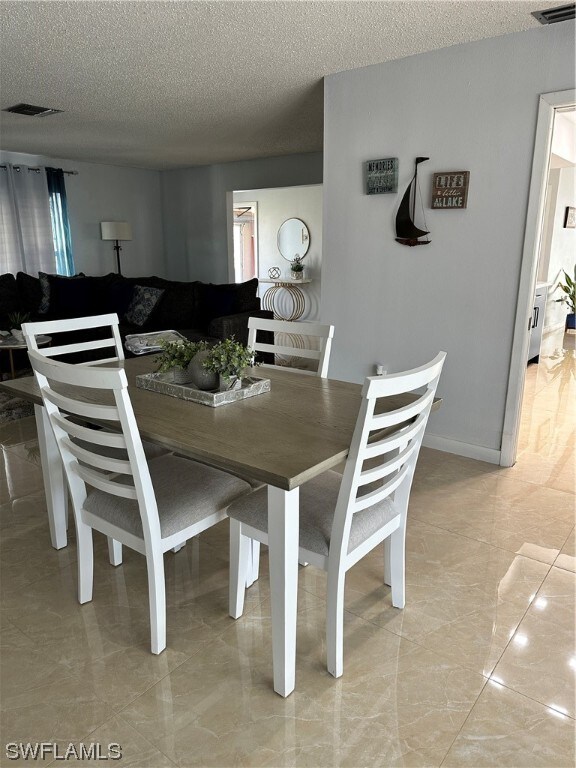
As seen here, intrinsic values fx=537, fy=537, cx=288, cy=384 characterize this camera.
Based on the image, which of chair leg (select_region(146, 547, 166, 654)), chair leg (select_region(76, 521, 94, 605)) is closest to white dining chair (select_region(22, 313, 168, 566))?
chair leg (select_region(76, 521, 94, 605))

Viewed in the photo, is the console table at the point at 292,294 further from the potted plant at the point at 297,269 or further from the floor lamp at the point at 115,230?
the floor lamp at the point at 115,230

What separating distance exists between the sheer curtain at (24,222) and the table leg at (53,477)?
5.05 metres

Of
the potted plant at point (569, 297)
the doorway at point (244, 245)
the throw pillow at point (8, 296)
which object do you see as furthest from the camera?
the doorway at point (244, 245)

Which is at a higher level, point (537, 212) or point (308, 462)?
point (537, 212)

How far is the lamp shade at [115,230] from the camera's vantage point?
284 inches

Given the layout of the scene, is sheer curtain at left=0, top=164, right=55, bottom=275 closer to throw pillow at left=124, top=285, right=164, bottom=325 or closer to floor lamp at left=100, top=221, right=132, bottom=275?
floor lamp at left=100, top=221, right=132, bottom=275

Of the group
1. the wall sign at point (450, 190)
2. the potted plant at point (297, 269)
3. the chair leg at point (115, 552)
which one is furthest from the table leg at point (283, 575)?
the potted plant at point (297, 269)

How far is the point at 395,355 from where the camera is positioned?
11.5 feet

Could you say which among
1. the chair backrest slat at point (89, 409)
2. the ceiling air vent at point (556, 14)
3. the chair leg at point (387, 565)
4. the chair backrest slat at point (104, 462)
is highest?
the ceiling air vent at point (556, 14)

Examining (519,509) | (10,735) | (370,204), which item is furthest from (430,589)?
(370,204)

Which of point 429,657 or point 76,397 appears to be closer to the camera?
point 429,657

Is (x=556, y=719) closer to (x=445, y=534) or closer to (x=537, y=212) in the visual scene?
(x=445, y=534)

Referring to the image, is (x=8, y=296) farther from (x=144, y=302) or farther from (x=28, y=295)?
(x=144, y=302)

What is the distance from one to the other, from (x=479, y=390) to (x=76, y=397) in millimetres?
2265
